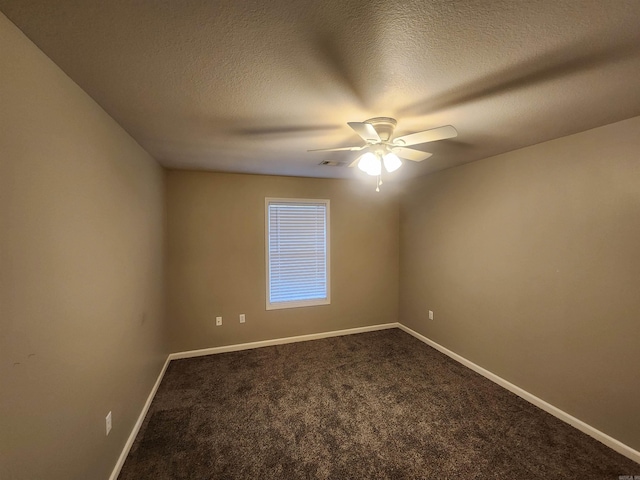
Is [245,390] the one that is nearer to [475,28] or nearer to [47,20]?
[47,20]

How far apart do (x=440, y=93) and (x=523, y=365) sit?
8.62 feet

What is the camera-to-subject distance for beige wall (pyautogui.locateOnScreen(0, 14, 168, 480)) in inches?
38.4

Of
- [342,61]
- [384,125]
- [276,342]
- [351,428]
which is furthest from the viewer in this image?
[276,342]

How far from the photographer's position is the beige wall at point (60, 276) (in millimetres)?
975

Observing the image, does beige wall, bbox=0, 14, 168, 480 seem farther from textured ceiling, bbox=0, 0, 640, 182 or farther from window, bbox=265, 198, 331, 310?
window, bbox=265, 198, 331, 310

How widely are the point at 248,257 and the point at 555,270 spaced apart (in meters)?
3.32

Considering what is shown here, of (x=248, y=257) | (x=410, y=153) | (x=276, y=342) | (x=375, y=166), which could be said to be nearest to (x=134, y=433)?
(x=276, y=342)

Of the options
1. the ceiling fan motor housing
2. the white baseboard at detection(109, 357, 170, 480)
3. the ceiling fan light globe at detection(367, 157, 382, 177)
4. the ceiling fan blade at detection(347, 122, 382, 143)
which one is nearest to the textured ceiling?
the ceiling fan motor housing

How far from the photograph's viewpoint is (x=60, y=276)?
125 cm

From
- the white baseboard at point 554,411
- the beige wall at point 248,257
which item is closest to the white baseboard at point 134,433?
the beige wall at point 248,257

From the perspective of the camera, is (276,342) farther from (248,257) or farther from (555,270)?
(555,270)

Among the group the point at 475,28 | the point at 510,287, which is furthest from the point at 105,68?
the point at 510,287

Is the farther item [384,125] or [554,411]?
[554,411]

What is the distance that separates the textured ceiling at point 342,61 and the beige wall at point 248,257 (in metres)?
1.50
